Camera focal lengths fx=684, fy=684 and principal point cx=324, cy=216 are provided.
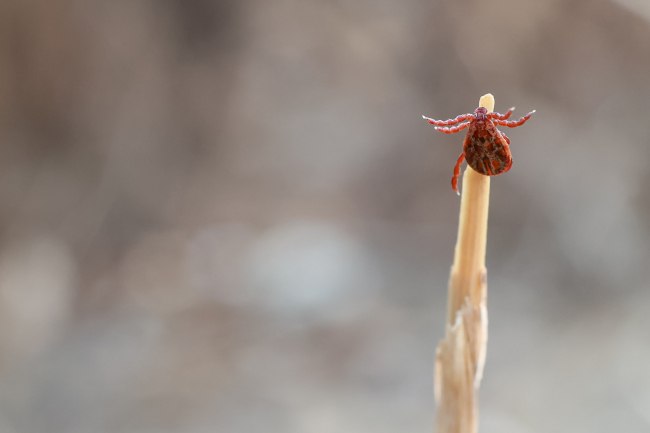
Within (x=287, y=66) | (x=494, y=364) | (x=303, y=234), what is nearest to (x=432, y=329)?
(x=494, y=364)

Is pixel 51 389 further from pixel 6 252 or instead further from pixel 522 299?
pixel 522 299

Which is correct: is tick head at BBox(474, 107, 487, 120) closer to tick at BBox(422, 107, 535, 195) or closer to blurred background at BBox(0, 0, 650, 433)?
tick at BBox(422, 107, 535, 195)

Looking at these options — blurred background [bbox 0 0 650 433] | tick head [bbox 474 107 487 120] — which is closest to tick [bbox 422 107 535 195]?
tick head [bbox 474 107 487 120]

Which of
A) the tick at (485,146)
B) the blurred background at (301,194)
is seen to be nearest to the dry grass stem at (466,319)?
the tick at (485,146)

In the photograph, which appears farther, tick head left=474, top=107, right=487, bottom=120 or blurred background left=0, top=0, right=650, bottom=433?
blurred background left=0, top=0, right=650, bottom=433

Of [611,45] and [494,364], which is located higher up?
[611,45]

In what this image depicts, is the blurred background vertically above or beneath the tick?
above
